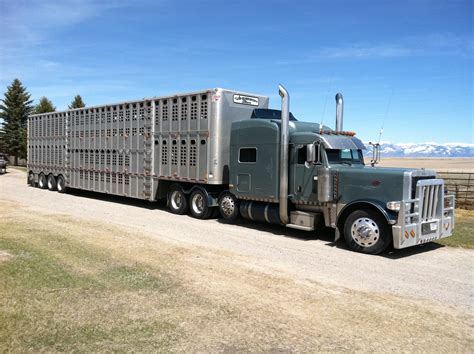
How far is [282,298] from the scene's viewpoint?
245 inches

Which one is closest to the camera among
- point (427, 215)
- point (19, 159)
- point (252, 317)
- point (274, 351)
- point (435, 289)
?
point (274, 351)

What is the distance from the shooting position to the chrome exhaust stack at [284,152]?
442 inches

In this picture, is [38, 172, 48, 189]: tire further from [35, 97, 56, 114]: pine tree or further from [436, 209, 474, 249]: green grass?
[35, 97, 56, 114]: pine tree

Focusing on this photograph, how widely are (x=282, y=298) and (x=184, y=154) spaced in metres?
8.92

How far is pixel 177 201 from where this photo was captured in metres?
15.2

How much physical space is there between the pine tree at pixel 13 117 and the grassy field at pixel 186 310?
50.7 meters

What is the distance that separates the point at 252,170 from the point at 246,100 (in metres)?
2.78

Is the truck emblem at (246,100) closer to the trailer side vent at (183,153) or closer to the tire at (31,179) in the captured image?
the trailer side vent at (183,153)

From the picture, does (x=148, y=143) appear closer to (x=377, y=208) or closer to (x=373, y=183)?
(x=373, y=183)

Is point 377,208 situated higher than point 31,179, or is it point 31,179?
point 377,208

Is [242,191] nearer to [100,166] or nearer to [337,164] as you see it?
[337,164]

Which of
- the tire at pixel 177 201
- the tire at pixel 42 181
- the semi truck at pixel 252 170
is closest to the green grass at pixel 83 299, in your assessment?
the semi truck at pixel 252 170

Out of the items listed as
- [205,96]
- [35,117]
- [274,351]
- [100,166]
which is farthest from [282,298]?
[35,117]

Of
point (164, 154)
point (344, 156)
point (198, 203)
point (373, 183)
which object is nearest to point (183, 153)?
point (164, 154)
